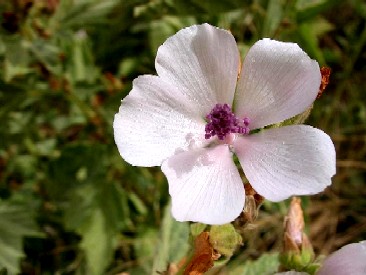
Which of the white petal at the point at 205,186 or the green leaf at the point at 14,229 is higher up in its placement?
the white petal at the point at 205,186

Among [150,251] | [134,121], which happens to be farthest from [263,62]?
[150,251]

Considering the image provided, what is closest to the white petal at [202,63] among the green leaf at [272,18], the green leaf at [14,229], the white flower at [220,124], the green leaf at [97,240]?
the white flower at [220,124]

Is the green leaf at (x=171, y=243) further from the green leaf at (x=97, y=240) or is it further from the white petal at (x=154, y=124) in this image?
the green leaf at (x=97, y=240)

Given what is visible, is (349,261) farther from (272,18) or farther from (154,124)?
(272,18)

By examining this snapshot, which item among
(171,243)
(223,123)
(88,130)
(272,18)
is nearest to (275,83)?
(223,123)

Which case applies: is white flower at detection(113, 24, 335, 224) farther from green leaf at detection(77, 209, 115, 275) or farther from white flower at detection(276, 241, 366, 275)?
green leaf at detection(77, 209, 115, 275)
